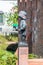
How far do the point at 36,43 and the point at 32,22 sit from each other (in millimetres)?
2172

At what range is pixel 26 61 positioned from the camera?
1202cm

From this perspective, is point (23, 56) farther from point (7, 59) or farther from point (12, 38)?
point (12, 38)

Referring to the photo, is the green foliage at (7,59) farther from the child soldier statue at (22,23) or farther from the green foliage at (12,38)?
the green foliage at (12,38)

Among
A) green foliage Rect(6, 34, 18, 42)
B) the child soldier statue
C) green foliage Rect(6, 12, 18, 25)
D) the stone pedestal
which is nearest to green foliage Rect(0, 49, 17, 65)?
the stone pedestal

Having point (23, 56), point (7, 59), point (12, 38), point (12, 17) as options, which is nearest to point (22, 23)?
point (23, 56)

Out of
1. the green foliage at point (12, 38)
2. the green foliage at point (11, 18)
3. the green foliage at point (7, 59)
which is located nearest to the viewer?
the green foliage at point (7, 59)

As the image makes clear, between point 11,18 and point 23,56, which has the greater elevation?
point 23,56

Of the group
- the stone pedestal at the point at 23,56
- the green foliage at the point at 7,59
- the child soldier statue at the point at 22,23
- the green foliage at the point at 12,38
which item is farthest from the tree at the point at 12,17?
the stone pedestal at the point at 23,56

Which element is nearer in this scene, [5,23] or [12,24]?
[12,24]

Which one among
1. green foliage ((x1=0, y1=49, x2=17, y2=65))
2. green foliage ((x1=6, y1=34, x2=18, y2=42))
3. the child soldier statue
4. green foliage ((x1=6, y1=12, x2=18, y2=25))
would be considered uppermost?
the child soldier statue

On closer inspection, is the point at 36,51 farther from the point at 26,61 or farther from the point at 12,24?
the point at 12,24

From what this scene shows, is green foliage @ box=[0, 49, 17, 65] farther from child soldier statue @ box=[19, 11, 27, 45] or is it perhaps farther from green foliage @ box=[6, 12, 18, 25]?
green foliage @ box=[6, 12, 18, 25]

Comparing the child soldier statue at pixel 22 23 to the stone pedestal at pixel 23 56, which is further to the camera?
the child soldier statue at pixel 22 23

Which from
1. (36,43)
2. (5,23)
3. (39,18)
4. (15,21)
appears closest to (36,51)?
(36,43)
